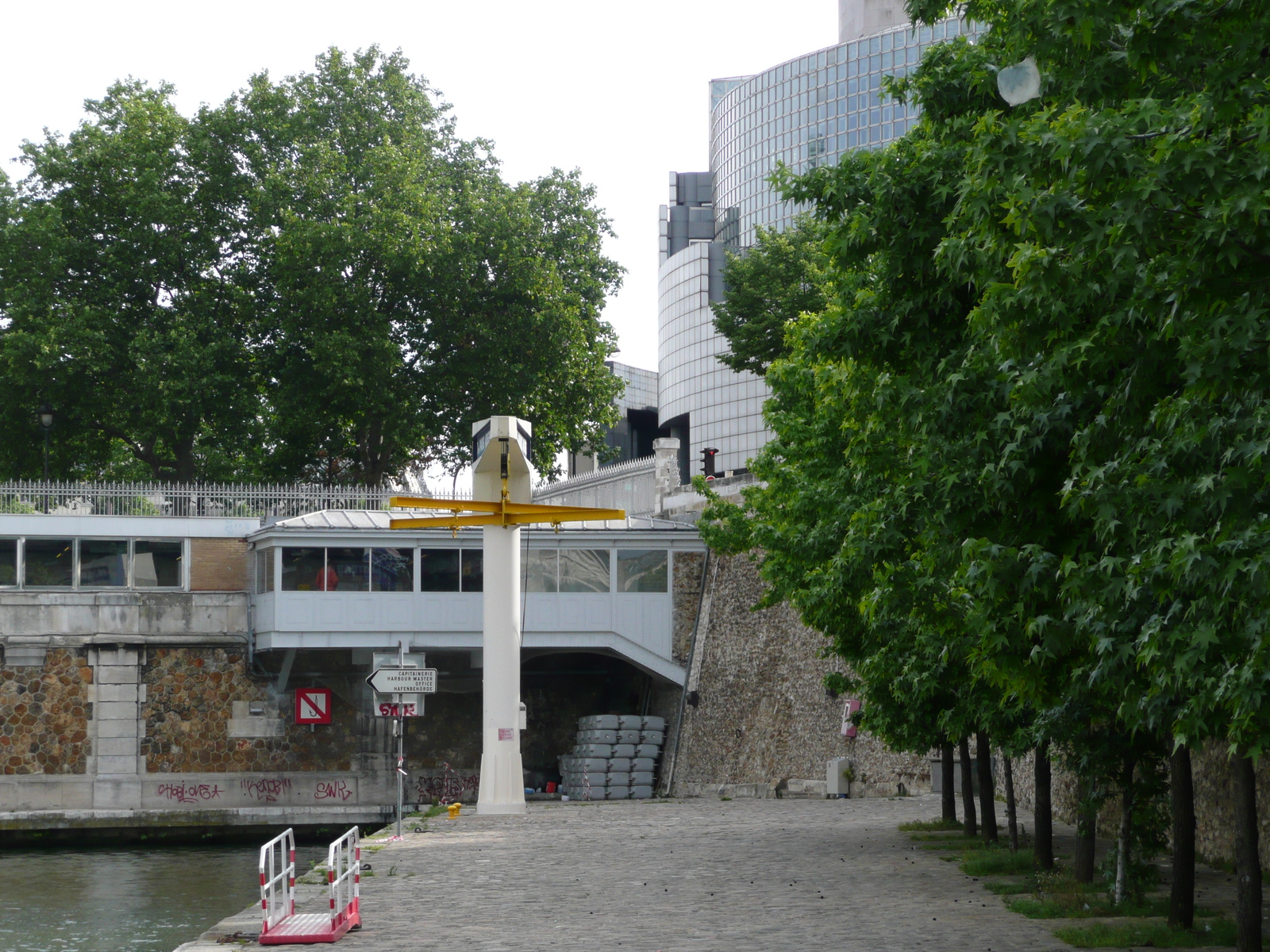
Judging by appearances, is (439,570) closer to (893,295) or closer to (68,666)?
(68,666)

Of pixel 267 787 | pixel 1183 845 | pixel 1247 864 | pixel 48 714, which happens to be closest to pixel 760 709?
pixel 267 787

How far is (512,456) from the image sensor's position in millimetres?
30703

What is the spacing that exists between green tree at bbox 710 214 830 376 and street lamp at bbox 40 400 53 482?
2183 centimetres

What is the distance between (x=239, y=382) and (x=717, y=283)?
68.5 metres

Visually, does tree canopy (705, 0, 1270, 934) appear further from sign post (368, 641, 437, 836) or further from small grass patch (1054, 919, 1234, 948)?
sign post (368, 641, 437, 836)

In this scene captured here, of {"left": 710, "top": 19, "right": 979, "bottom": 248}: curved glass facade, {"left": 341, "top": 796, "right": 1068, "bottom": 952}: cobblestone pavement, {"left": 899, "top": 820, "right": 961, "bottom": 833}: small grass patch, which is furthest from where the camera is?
{"left": 710, "top": 19, "right": 979, "bottom": 248}: curved glass facade

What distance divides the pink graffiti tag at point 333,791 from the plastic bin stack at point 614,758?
5736 mm

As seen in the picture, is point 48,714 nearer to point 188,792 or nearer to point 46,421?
point 188,792

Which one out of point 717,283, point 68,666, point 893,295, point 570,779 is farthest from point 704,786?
point 717,283

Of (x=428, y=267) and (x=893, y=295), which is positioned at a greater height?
(x=428, y=267)

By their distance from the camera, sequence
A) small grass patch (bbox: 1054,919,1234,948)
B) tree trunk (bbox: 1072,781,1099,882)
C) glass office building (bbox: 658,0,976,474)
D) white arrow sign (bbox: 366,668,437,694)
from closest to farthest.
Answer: small grass patch (bbox: 1054,919,1234,948)
tree trunk (bbox: 1072,781,1099,882)
white arrow sign (bbox: 366,668,437,694)
glass office building (bbox: 658,0,976,474)

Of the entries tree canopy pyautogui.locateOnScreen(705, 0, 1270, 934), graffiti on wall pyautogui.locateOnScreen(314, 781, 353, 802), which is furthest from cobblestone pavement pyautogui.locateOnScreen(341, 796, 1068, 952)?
graffiti on wall pyautogui.locateOnScreen(314, 781, 353, 802)

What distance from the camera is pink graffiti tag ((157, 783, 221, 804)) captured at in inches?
1508

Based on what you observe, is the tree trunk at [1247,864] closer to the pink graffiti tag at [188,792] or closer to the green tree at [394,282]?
the pink graffiti tag at [188,792]
